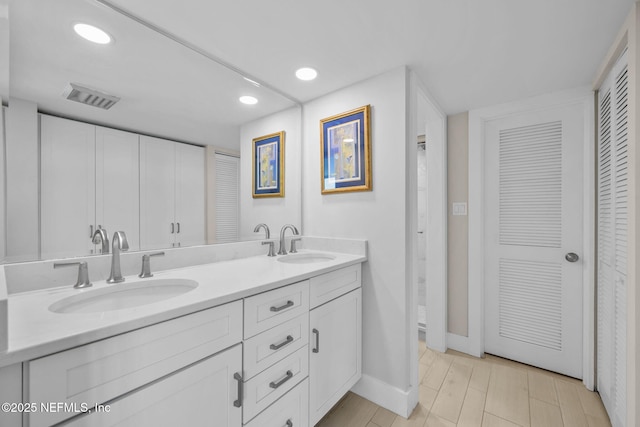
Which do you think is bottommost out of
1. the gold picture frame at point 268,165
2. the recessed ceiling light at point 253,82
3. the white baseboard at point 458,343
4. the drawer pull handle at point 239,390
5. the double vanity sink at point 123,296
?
the white baseboard at point 458,343

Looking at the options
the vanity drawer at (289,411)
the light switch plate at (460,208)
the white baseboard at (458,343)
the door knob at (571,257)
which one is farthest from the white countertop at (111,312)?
the door knob at (571,257)

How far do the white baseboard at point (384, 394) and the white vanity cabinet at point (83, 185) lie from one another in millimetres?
1631

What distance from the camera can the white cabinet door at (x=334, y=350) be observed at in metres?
1.38

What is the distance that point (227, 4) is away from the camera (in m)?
1.17

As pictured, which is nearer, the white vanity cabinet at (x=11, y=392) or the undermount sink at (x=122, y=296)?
the white vanity cabinet at (x=11, y=392)

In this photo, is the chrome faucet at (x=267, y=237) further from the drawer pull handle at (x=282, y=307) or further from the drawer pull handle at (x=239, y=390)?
the drawer pull handle at (x=239, y=390)

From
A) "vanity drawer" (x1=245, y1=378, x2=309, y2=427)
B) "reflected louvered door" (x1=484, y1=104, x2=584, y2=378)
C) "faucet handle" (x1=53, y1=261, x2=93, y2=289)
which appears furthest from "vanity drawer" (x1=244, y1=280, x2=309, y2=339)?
"reflected louvered door" (x1=484, y1=104, x2=584, y2=378)

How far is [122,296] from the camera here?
113 centimetres

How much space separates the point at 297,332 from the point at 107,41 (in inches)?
62.9

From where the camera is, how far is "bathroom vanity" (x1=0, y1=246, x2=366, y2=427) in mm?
640

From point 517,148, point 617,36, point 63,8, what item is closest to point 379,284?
point 517,148

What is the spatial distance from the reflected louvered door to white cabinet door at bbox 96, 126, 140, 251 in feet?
8.50

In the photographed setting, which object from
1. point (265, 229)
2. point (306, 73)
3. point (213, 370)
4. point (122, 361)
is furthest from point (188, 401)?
point (306, 73)

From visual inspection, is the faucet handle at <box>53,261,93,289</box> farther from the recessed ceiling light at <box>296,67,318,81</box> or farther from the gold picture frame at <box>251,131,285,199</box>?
the recessed ceiling light at <box>296,67,318,81</box>
